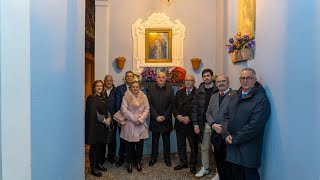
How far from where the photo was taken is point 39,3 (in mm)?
1779

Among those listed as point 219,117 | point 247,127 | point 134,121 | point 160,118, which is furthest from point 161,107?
point 247,127

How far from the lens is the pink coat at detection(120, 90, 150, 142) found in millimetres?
4402

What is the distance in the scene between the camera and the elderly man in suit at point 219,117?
324cm

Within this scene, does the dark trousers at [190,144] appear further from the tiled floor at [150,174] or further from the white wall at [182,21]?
the white wall at [182,21]

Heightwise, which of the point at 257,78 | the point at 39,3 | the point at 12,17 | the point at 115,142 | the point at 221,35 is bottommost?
the point at 115,142

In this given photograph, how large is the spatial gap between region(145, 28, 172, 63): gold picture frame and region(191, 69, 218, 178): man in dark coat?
173cm

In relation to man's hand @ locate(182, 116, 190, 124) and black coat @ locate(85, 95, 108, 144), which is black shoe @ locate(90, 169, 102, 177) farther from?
man's hand @ locate(182, 116, 190, 124)

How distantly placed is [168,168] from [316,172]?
296cm

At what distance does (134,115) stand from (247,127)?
2.12m

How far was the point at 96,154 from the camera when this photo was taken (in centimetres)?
423

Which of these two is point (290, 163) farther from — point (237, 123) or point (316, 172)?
point (237, 123)

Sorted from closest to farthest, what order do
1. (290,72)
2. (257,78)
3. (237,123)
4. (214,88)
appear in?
(290,72), (237,123), (257,78), (214,88)

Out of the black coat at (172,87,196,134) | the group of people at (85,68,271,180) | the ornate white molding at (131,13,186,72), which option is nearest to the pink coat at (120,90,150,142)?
the group of people at (85,68,271,180)

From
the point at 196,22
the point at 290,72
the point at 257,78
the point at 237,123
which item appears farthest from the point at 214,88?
the point at 196,22
